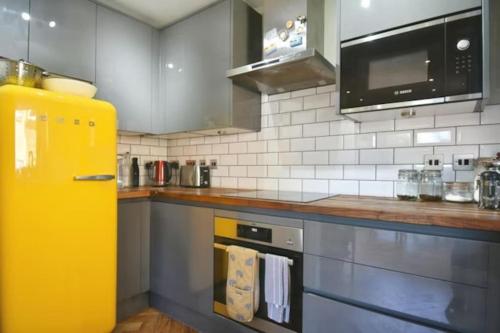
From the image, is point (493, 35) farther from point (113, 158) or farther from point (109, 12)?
point (109, 12)

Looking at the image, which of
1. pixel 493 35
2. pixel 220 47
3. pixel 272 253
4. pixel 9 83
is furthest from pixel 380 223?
pixel 9 83

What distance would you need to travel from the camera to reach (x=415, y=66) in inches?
47.9

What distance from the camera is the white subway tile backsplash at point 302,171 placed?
1.88 metres

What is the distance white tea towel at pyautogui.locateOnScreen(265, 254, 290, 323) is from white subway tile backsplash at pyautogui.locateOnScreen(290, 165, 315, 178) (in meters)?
0.74

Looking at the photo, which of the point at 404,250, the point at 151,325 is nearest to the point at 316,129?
the point at 404,250

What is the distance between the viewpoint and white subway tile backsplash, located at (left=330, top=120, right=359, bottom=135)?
171 centimetres

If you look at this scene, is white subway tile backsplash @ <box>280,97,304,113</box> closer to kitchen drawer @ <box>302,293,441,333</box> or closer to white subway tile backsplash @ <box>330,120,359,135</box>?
white subway tile backsplash @ <box>330,120,359,135</box>

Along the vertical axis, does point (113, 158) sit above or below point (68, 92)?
below

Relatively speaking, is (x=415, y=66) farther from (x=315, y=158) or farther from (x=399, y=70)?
(x=315, y=158)

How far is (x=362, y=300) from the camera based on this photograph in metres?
1.11

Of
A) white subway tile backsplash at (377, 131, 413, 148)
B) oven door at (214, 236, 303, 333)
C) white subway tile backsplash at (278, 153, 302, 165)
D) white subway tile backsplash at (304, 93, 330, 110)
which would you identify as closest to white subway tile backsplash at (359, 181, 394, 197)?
white subway tile backsplash at (377, 131, 413, 148)

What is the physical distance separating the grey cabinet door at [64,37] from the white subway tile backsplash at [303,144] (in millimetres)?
1520

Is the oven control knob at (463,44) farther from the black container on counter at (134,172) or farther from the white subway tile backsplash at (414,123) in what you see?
the black container on counter at (134,172)

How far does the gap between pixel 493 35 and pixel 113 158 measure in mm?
1956
